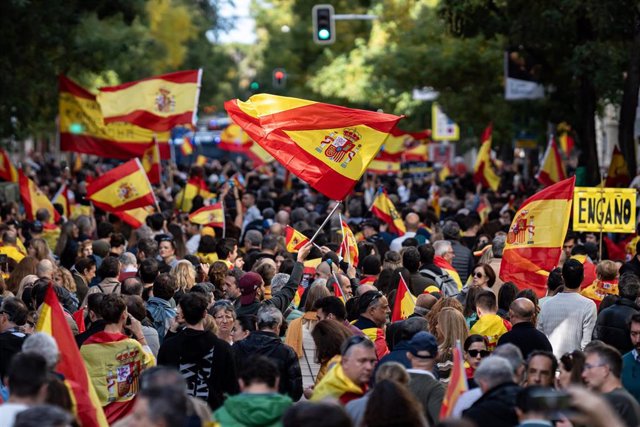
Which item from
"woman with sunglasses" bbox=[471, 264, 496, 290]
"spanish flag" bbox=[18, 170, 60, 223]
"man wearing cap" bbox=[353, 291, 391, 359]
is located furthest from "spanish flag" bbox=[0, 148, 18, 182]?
"man wearing cap" bbox=[353, 291, 391, 359]

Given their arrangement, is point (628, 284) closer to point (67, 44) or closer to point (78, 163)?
point (67, 44)

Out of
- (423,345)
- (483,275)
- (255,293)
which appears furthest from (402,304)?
(423,345)

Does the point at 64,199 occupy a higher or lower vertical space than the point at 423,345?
lower

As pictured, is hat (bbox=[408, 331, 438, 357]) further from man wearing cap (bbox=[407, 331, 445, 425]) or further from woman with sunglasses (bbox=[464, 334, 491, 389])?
woman with sunglasses (bbox=[464, 334, 491, 389])

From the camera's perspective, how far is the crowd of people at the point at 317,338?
679 centimetres

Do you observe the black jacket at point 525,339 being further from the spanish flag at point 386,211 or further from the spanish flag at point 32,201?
the spanish flag at point 32,201

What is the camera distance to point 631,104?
2378cm

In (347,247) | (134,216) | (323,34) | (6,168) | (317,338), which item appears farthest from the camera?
(323,34)

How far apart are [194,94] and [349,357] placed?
1665 cm

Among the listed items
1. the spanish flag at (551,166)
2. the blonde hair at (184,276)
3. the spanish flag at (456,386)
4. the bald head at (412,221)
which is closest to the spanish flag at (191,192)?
the spanish flag at (551,166)

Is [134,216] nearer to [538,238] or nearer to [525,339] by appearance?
[538,238]

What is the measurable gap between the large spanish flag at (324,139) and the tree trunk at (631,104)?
10.3m

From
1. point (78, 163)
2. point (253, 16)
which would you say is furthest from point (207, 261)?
point (253, 16)

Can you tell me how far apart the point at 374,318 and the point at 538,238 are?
332cm
